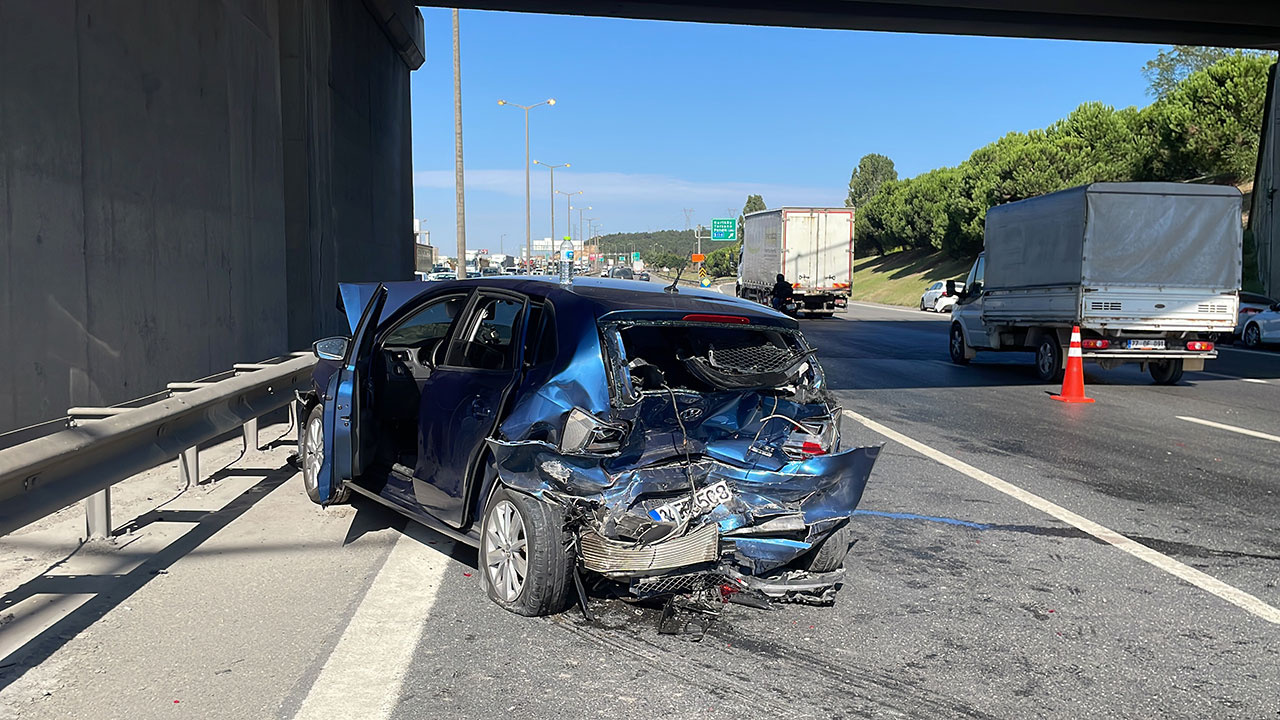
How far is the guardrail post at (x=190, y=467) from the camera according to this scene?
24.5ft

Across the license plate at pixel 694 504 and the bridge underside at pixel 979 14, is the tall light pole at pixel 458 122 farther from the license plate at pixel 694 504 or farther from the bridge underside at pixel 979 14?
the license plate at pixel 694 504

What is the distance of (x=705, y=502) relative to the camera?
180 inches

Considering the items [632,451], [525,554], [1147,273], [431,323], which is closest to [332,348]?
[431,323]

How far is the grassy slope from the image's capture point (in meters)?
67.2

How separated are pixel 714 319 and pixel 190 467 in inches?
179

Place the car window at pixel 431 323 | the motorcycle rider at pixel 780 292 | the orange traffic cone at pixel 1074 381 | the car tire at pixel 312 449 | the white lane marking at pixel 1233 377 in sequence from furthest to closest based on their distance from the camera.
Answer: the motorcycle rider at pixel 780 292, the white lane marking at pixel 1233 377, the orange traffic cone at pixel 1074 381, the car tire at pixel 312 449, the car window at pixel 431 323

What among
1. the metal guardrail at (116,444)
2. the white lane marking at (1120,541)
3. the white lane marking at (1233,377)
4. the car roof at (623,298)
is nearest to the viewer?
the metal guardrail at (116,444)

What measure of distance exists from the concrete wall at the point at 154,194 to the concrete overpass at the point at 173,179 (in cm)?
2

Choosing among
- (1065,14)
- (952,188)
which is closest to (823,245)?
(1065,14)

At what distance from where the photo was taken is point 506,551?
4.97 meters

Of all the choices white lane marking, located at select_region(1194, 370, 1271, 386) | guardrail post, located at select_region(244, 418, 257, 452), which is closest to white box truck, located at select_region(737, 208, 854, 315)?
white lane marking, located at select_region(1194, 370, 1271, 386)

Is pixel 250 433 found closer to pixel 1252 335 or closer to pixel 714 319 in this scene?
pixel 714 319

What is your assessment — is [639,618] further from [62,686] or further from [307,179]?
[307,179]

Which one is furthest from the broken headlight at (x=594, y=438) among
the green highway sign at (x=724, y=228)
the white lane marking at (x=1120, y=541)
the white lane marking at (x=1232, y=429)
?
the green highway sign at (x=724, y=228)
